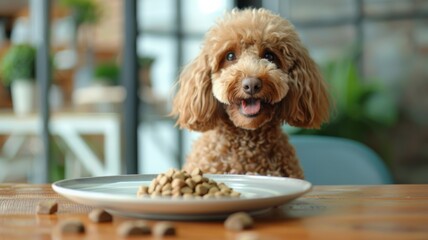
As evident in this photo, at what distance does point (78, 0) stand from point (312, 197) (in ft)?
11.3

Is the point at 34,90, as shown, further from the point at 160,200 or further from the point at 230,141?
the point at 160,200

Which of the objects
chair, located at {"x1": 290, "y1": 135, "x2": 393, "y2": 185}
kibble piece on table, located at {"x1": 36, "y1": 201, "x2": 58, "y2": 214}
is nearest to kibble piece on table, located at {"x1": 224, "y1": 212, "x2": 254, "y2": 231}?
kibble piece on table, located at {"x1": 36, "y1": 201, "x2": 58, "y2": 214}

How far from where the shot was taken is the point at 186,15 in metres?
3.14

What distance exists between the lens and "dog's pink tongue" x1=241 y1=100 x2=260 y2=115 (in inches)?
55.7

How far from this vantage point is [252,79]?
53.8 inches

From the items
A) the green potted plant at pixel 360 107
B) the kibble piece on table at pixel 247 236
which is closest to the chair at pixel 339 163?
the kibble piece on table at pixel 247 236

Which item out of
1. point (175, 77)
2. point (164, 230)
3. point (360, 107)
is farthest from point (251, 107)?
point (360, 107)

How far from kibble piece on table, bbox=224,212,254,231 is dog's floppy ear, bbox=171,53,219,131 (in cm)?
77

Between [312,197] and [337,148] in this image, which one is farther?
[337,148]

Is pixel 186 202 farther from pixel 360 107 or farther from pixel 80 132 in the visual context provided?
pixel 80 132

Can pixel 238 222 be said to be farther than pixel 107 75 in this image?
No

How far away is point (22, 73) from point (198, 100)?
99.7 inches

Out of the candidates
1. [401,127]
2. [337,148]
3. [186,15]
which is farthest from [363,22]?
[337,148]

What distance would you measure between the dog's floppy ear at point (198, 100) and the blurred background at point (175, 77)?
1285mm
